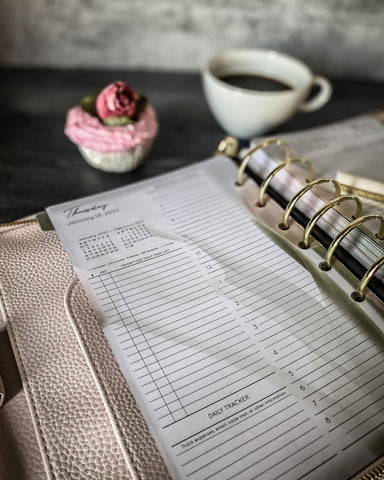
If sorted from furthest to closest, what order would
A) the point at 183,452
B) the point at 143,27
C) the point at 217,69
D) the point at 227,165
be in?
the point at 143,27
the point at 217,69
the point at 227,165
the point at 183,452

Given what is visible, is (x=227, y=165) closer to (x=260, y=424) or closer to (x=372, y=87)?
(x=260, y=424)

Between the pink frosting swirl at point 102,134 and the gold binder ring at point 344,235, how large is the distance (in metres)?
0.29

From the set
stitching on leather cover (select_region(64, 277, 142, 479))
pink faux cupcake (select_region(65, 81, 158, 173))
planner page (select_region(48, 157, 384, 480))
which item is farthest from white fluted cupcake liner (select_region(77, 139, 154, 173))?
stitching on leather cover (select_region(64, 277, 142, 479))

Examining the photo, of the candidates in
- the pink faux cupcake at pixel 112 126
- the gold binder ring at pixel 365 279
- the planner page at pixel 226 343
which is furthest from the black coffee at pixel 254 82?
the gold binder ring at pixel 365 279

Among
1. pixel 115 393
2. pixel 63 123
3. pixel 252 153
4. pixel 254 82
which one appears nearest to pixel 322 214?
pixel 252 153

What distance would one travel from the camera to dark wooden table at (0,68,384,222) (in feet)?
1.88

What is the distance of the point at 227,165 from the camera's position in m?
0.53

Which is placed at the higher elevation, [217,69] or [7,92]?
[217,69]

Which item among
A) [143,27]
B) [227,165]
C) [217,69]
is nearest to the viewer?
[227,165]

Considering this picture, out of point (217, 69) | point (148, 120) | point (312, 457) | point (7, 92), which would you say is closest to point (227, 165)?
point (148, 120)

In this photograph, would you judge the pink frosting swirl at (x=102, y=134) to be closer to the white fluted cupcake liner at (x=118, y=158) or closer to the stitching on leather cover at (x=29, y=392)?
the white fluted cupcake liner at (x=118, y=158)

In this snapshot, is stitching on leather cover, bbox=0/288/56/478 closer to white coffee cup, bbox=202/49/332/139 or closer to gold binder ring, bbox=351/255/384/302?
gold binder ring, bbox=351/255/384/302

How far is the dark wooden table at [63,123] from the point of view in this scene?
1.88 feet

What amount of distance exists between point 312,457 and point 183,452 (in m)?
0.10
